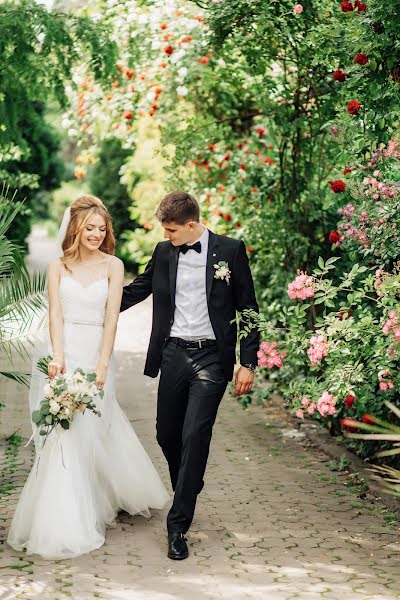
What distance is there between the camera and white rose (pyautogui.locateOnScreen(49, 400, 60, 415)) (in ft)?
17.4

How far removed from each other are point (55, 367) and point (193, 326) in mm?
850

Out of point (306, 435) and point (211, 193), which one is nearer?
point (306, 435)

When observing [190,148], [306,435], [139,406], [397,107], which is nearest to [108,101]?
[190,148]

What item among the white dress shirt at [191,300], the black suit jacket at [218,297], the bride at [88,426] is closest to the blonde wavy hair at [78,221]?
the bride at [88,426]

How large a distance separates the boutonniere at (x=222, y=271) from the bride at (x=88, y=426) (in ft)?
2.15

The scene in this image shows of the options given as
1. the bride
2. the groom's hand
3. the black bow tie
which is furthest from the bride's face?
the groom's hand

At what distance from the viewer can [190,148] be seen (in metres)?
10.9

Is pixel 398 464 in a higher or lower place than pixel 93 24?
lower

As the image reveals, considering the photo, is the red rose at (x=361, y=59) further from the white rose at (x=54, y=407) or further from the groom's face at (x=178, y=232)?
the white rose at (x=54, y=407)

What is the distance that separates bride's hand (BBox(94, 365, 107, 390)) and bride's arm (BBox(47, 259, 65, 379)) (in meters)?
0.21

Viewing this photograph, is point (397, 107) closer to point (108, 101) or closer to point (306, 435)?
point (306, 435)

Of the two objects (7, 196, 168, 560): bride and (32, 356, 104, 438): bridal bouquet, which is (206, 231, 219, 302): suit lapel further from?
(32, 356, 104, 438): bridal bouquet

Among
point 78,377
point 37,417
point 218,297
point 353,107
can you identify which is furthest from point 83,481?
point 353,107

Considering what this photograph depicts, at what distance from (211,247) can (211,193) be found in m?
5.83
